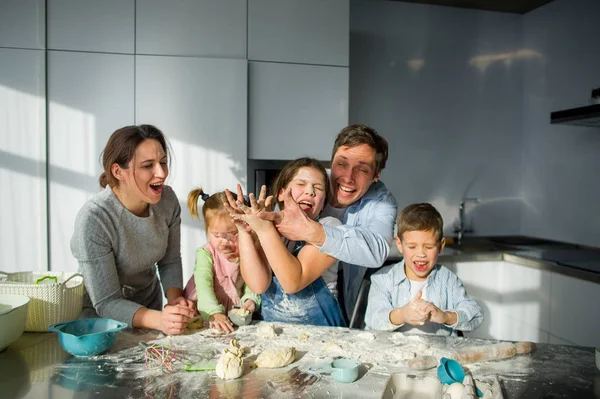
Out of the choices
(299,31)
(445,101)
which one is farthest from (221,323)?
(445,101)

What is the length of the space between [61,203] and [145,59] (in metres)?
A: 0.88

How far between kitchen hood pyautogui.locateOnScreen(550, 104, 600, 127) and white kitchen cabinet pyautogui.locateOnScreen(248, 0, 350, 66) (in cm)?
121

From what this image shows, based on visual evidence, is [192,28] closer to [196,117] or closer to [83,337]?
[196,117]

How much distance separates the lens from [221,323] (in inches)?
59.8

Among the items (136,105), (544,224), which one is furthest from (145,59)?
(544,224)

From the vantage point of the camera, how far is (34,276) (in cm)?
166

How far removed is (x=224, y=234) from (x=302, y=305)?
0.38 m

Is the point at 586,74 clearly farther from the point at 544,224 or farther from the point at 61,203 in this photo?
the point at 61,203

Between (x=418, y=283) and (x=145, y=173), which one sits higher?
(x=145, y=173)

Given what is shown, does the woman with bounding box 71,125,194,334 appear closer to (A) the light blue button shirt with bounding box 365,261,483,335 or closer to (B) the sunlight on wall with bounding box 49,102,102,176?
(A) the light blue button shirt with bounding box 365,261,483,335

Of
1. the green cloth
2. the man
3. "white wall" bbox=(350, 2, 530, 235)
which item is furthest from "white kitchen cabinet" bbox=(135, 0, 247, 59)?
the green cloth

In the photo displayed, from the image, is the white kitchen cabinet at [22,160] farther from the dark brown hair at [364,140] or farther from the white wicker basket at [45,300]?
the dark brown hair at [364,140]

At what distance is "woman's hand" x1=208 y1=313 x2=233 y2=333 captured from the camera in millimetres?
1506

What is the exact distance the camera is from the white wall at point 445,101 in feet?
11.0
